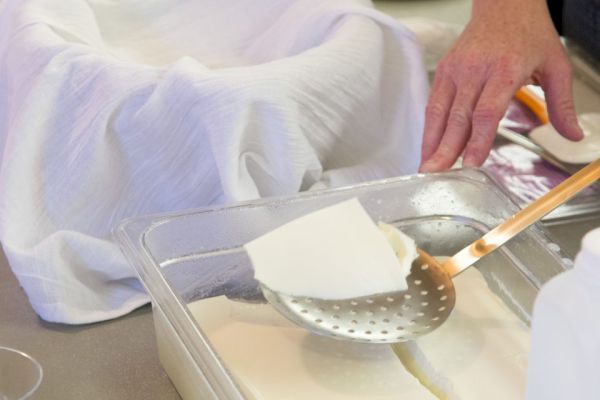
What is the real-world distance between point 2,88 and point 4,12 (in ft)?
0.27

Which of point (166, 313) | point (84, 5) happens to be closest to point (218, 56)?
point (84, 5)

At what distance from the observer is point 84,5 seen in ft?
2.96

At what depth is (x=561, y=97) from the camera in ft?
2.85

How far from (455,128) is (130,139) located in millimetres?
262

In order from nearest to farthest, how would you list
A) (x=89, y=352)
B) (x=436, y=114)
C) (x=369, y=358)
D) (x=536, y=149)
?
(x=369, y=358), (x=89, y=352), (x=436, y=114), (x=536, y=149)

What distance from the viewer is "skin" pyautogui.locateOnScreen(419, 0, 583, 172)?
81 cm

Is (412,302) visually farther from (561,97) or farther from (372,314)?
(561,97)

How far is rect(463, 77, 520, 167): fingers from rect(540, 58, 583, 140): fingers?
6 cm

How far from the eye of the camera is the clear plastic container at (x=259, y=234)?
0.62 meters

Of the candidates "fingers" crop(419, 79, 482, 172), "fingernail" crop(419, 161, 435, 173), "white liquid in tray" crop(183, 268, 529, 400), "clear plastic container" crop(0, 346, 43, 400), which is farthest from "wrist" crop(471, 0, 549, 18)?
"clear plastic container" crop(0, 346, 43, 400)

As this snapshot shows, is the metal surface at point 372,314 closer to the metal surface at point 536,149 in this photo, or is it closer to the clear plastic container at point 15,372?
the clear plastic container at point 15,372

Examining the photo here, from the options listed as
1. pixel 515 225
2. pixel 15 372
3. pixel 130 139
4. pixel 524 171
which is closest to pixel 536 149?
pixel 524 171

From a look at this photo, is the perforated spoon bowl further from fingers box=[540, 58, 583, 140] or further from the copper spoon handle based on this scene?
fingers box=[540, 58, 583, 140]

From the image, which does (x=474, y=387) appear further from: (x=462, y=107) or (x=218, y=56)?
(x=218, y=56)
